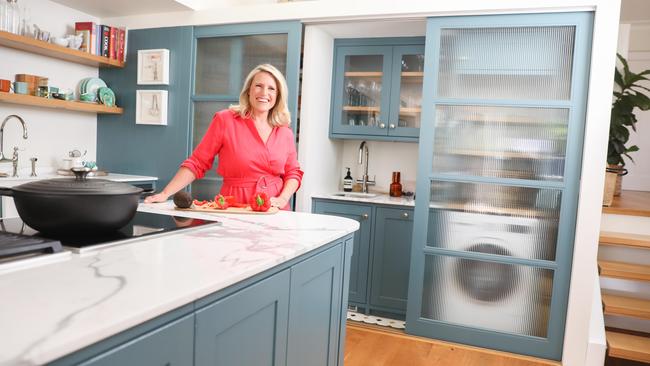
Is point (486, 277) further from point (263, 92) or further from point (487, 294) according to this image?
point (263, 92)

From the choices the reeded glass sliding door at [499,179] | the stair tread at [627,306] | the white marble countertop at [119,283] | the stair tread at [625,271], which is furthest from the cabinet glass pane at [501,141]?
the white marble countertop at [119,283]

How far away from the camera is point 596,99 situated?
2746 mm

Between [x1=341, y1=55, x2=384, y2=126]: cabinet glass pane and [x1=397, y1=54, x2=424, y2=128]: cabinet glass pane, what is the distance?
6.9 inches

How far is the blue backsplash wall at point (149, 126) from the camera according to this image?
367 cm


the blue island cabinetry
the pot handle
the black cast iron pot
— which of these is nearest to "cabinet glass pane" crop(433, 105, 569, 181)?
the blue island cabinetry

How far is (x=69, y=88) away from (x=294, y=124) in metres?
1.81

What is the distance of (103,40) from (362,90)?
2.00 meters

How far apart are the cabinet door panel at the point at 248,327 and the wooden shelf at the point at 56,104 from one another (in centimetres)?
270

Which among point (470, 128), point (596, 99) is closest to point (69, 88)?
point (470, 128)

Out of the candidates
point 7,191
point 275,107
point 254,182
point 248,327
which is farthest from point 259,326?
point 275,107

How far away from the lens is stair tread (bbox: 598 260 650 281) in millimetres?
3102

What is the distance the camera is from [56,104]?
3.38m

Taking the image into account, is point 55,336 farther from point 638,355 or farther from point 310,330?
point 638,355

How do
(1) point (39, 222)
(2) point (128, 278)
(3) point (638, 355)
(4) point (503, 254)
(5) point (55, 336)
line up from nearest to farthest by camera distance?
(5) point (55, 336) < (2) point (128, 278) < (1) point (39, 222) < (3) point (638, 355) < (4) point (503, 254)
